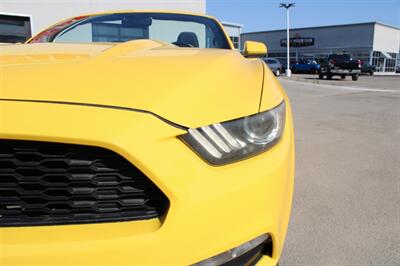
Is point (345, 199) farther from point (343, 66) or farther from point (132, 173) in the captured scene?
point (343, 66)

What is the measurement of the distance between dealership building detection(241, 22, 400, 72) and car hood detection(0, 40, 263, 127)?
51291 millimetres

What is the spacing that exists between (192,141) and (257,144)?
24 centimetres

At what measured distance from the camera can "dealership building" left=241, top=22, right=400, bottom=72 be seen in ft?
155

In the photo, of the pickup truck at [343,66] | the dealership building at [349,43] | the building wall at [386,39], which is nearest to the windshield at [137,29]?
the pickup truck at [343,66]

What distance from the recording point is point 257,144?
119 centimetres

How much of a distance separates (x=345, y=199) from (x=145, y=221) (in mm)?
2412

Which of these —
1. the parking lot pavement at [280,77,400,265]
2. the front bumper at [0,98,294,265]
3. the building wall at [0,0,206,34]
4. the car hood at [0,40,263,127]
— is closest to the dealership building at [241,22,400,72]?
the building wall at [0,0,206,34]

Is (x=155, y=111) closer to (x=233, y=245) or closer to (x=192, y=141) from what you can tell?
(x=192, y=141)

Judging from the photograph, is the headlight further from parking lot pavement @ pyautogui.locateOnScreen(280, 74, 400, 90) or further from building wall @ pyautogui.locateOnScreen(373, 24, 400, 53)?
building wall @ pyautogui.locateOnScreen(373, 24, 400, 53)

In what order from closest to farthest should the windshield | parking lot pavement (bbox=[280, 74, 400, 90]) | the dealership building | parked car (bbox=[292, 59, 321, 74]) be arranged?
the windshield
parking lot pavement (bbox=[280, 74, 400, 90])
parked car (bbox=[292, 59, 321, 74])
the dealership building

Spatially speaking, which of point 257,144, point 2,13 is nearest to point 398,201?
point 257,144

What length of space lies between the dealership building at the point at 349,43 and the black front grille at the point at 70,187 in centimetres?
5172

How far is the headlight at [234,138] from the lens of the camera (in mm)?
1095

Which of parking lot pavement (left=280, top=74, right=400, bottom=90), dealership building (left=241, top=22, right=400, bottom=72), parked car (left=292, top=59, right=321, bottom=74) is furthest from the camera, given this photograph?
dealership building (left=241, top=22, right=400, bottom=72)
